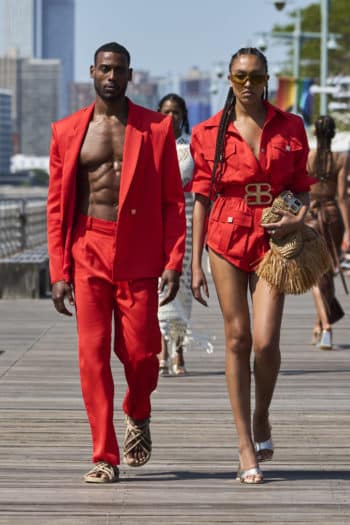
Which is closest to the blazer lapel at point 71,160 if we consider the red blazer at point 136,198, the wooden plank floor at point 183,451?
the red blazer at point 136,198

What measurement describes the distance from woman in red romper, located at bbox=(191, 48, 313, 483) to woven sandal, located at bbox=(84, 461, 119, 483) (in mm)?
555

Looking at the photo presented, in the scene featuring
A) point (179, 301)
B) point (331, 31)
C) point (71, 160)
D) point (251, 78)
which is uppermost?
point (251, 78)

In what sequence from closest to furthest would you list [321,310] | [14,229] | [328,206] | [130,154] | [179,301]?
[130,154] → [179,301] → [321,310] → [328,206] → [14,229]

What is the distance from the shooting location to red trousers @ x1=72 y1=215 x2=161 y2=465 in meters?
7.06

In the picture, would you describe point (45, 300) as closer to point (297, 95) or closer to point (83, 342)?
point (83, 342)

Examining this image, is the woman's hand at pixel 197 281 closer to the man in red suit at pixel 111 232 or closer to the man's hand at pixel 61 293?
the man in red suit at pixel 111 232

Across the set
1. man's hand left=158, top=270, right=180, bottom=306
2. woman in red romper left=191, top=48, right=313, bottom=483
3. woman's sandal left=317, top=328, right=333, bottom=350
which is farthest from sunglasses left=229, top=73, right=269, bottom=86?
woman's sandal left=317, top=328, right=333, bottom=350

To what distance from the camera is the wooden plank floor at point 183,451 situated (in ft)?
21.4

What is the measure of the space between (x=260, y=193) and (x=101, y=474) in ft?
4.61

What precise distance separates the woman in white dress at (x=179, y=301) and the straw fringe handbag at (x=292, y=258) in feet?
11.1

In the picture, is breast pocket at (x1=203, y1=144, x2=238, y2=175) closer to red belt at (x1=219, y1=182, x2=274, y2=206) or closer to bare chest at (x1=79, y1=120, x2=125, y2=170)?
red belt at (x1=219, y1=182, x2=274, y2=206)

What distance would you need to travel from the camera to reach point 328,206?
13.3 metres

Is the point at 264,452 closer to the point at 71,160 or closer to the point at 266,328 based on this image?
the point at 266,328

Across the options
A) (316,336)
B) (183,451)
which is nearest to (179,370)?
(316,336)
